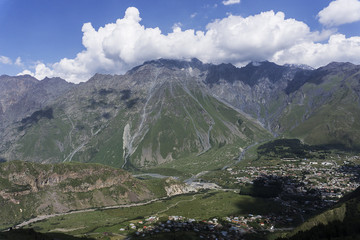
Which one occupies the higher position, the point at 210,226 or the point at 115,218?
the point at 210,226

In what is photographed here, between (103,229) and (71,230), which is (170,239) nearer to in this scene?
(103,229)

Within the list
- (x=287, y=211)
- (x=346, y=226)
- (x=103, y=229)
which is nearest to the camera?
(x=346, y=226)

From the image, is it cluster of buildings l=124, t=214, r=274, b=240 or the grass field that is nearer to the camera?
cluster of buildings l=124, t=214, r=274, b=240

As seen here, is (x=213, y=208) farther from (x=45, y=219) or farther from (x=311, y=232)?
(x=45, y=219)

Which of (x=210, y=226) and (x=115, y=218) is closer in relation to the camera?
(x=210, y=226)

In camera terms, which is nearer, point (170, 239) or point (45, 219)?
point (170, 239)

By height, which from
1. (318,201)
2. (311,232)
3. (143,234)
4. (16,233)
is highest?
(16,233)

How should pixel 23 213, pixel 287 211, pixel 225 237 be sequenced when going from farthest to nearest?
pixel 23 213, pixel 287 211, pixel 225 237

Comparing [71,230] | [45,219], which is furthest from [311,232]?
[45,219]

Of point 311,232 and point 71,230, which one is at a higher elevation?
point 311,232

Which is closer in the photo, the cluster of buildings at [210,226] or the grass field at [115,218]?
the cluster of buildings at [210,226]
